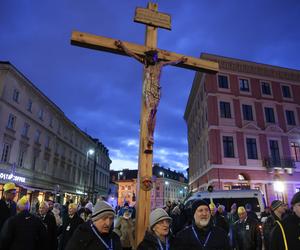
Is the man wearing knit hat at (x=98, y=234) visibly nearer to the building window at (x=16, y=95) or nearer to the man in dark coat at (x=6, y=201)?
the man in dark coat at (x=6, y=201)

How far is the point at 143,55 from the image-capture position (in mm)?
5609

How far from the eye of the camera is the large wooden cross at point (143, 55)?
4444 millimetres

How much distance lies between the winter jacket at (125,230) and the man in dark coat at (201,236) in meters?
3.55

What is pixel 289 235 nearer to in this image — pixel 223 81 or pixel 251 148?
pixel 251 148

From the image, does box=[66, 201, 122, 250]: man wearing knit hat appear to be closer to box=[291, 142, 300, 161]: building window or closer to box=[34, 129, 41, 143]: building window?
box=[291, 142, 300, 161]: building window

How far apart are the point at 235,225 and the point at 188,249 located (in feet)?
16.9

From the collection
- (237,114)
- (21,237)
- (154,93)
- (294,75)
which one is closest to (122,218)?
(21,237)

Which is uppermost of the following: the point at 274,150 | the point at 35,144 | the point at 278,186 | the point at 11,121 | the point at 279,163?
the point at 11,121

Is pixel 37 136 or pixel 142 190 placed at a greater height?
pixel 37 136

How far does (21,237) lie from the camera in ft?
15.3

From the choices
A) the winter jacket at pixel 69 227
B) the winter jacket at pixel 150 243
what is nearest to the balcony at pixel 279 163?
the winter jacket at pixel 69 227

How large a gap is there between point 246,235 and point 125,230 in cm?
332

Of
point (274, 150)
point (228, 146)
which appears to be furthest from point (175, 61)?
point (274, 150)

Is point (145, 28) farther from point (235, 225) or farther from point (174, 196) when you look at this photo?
point (174, 196)
